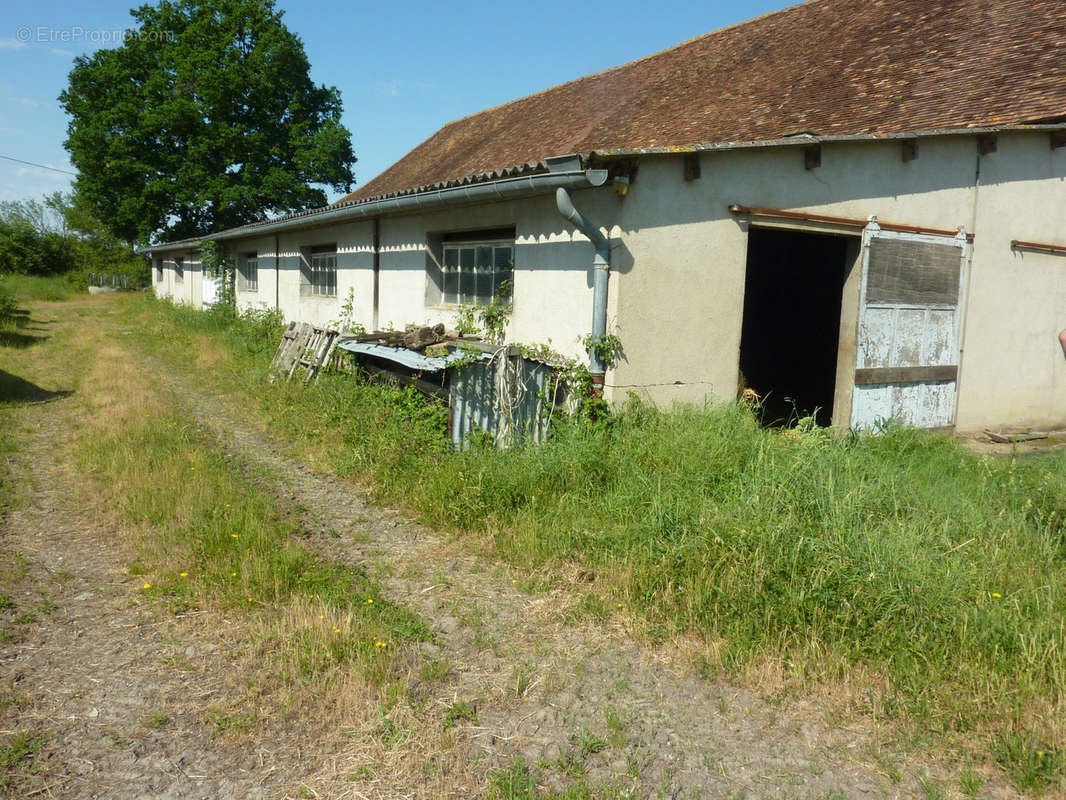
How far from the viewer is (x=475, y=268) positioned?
8672 mm

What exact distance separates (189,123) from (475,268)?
87.0ft

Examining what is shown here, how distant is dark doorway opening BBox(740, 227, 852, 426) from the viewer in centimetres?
1017

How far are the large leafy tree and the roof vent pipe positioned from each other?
90.8 feet

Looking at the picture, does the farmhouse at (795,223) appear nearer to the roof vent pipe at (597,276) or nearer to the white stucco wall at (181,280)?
the roof vent pipe at (597,276)

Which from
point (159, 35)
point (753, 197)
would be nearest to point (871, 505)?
point (753, 197)

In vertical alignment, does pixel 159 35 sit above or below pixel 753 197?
above

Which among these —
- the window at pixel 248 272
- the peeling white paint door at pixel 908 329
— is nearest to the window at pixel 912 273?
the peeling white paint door at pixel 908 329

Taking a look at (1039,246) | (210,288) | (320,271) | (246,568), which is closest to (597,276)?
(246,568)

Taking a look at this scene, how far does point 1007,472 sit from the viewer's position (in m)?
5.79

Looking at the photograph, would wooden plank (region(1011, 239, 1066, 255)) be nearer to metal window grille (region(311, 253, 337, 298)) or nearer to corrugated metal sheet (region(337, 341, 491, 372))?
corrugated metal sheet (region(337, 341, 491, 372))

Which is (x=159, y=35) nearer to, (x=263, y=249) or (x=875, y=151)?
(x=263, y=249)

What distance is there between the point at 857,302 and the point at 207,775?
692cm

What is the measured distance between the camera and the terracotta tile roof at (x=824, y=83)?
316 inches

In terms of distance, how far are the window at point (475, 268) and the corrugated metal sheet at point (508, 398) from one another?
1590mm
